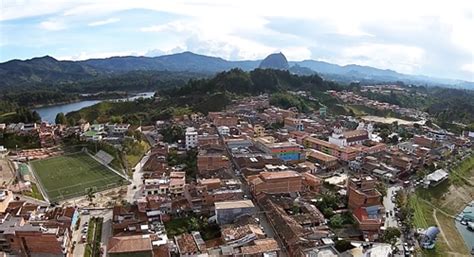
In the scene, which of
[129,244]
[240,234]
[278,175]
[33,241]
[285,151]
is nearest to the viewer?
[129,244]

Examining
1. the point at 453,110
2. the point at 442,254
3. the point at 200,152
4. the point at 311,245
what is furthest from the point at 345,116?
the point at 311,245

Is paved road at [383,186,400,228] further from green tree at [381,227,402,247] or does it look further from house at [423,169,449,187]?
house at [423,169,449,187]

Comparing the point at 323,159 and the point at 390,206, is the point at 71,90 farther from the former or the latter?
the point at 390,206

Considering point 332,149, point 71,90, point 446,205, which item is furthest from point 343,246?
point 71,90

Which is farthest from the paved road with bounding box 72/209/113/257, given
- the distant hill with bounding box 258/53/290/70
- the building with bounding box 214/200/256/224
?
the distant hill with bounding box 258/53/290/70

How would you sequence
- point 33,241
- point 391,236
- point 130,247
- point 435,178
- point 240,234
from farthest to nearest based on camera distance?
1. point 435,178
2. point 391,236
3. point 240,234
4. point 33,241
5. point 130,247

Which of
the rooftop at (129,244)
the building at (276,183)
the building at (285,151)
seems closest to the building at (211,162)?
the building at (276,183)

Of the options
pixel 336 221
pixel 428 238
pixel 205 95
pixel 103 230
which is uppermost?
pixel 205 95

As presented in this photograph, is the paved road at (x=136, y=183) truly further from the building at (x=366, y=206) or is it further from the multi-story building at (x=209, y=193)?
the building at (x=366, y=206)
